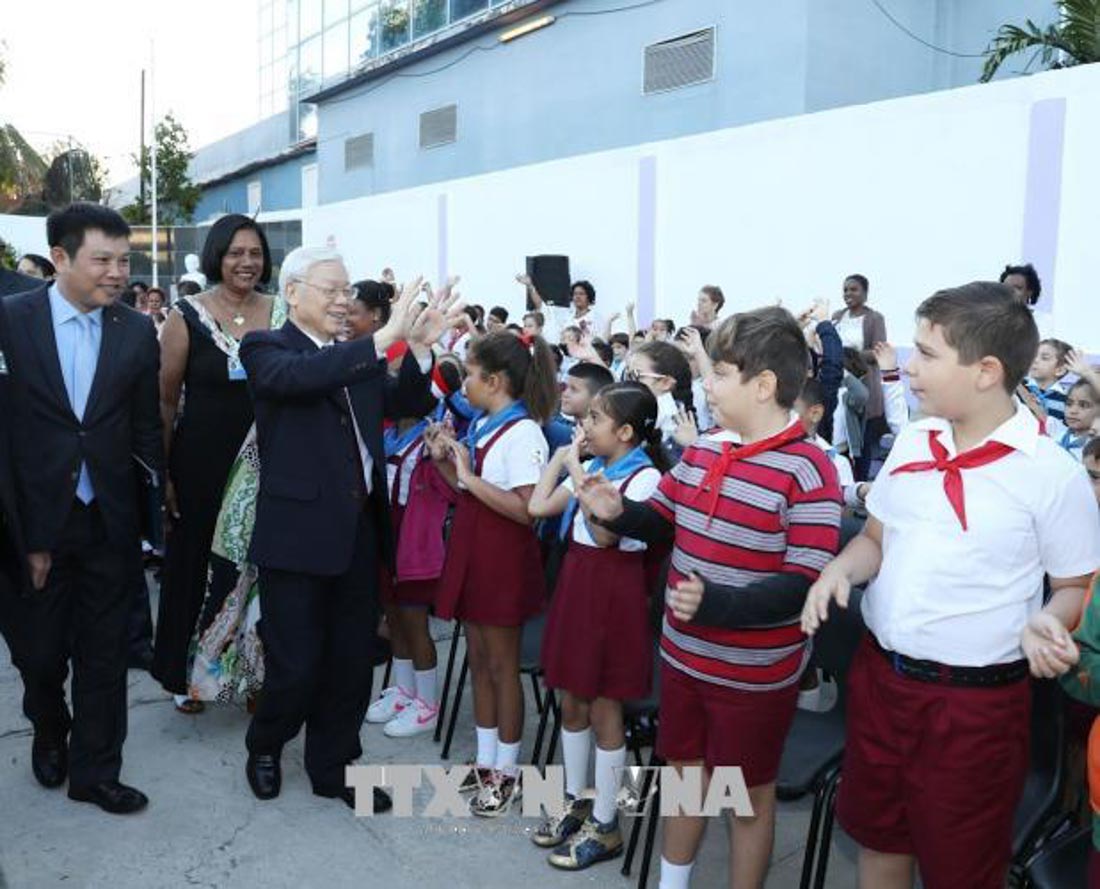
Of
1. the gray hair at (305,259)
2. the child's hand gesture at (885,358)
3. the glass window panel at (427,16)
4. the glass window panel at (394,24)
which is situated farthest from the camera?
the glass window panel at (394,24)

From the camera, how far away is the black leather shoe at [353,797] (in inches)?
125

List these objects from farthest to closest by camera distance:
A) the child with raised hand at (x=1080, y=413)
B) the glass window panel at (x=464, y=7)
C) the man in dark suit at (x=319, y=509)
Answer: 1. the glass window panel at (x=464, y=7)
2. the child with raised hand at (x=1080, y=413)
3. the man in dark suit at (x=319, y=509)

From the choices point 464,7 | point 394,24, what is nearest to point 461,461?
point 464,7

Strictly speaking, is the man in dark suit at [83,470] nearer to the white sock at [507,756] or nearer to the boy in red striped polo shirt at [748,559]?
the white sock at [507,756]

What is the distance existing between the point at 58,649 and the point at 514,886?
5.06 feet

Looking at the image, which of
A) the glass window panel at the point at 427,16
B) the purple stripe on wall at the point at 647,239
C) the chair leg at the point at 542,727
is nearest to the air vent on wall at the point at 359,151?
the glass window panel at the point at 427,16

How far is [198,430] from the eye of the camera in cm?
369

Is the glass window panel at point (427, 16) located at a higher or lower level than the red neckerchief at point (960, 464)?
higher

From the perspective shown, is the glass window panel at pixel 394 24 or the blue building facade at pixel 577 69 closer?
the blue building facade at pixel 577 69

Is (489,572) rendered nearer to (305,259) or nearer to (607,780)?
(607,780)

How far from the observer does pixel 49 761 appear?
3.28m

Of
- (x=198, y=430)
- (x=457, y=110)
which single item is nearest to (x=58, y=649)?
(x=198, y=430)

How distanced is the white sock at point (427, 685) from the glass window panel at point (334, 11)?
70.1 ft

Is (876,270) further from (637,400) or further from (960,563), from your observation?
(960,563)
